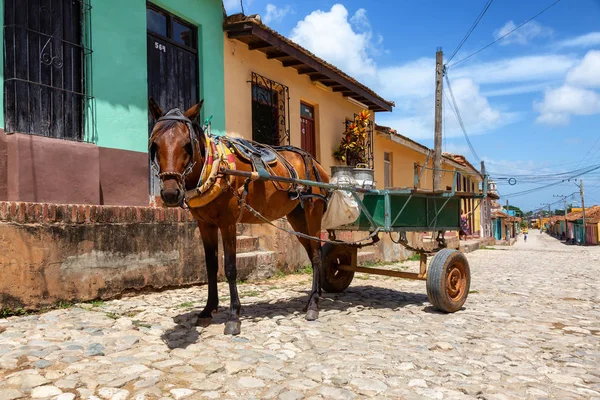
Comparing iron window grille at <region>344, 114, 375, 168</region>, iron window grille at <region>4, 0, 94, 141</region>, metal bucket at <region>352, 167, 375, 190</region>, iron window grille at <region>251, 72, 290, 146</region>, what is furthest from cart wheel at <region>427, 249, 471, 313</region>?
iron window grille at <region>344, 114, 375, 168</region>

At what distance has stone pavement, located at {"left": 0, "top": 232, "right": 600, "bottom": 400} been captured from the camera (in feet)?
9.87

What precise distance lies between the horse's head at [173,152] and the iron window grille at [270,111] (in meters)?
6.02

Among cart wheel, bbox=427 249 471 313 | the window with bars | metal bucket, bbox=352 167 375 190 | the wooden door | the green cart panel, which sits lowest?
cart wheel, bbox=427 249 471 313

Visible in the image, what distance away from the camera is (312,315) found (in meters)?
5.02

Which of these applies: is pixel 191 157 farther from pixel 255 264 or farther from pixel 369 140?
pixel 369 140

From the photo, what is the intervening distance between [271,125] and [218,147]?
6.34 m

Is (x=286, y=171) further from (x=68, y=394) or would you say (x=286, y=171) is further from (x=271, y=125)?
(x=271, y=125)

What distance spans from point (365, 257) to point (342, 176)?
5.04 meters

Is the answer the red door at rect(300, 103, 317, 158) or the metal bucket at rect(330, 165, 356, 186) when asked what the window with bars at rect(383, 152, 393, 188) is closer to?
the red door at rect(300, 103, 317, 158)

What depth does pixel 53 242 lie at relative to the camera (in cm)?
501

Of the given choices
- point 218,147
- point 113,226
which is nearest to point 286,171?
point 218,147

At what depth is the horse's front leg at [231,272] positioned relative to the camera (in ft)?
14.0

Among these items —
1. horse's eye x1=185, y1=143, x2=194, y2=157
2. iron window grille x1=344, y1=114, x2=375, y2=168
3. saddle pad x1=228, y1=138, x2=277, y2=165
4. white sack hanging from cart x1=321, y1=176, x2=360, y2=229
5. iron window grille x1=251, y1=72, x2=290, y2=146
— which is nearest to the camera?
horse's eye x1=185, y1=143, x2=194, y2=157

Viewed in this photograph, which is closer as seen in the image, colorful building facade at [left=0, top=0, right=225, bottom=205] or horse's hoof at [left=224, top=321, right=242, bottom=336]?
horse's hoof at [left=224, top=321, right=242, bottom=336]
